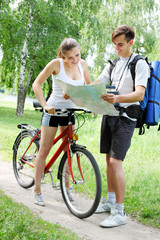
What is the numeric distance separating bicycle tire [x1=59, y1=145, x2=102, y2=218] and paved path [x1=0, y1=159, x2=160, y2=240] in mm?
113

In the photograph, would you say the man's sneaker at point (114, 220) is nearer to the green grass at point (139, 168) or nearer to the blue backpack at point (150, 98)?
the green grass at point (139, 168)

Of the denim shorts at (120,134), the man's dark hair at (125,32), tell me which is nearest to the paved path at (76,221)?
the denim shorts at (120,134)

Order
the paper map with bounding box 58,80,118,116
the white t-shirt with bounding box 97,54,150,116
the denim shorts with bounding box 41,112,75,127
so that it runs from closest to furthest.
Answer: the paper map with bounding box 58,80,118,116 → the white t-shirt with bounding box 97,54,150,116 → the denim shorts with bounding box 41,112,75,127

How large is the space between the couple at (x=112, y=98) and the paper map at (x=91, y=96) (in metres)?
0.08

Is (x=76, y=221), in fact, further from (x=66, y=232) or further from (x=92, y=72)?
(x=92, y=72)

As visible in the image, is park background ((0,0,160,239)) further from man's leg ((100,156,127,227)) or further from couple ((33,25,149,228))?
man's leg ((100,156,127,227))

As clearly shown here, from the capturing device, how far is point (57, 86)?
145 inches

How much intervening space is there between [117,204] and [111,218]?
163 mm

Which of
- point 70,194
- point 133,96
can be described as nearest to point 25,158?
point 70,194

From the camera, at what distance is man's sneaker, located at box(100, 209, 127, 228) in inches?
137

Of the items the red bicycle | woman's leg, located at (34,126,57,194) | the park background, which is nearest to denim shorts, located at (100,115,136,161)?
the red bicycle

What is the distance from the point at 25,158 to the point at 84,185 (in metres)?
1.14

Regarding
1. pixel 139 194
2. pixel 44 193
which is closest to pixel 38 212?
pixel 44 193

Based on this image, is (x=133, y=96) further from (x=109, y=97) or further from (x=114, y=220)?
(x=114, y=220)
